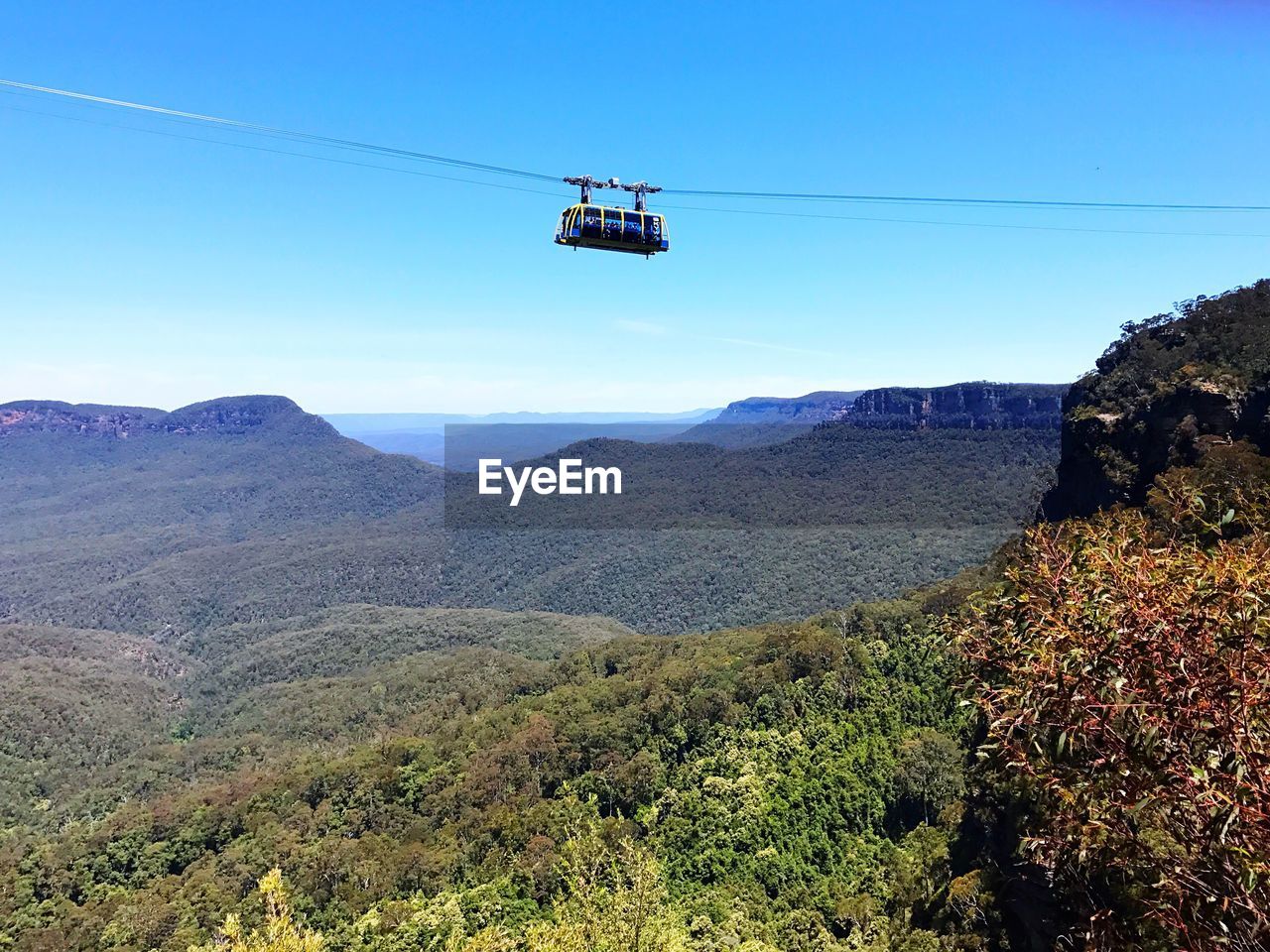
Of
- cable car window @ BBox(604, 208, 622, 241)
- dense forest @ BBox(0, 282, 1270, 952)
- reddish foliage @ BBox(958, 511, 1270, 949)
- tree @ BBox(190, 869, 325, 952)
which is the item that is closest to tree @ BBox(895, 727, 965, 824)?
dense forest @ BBox(0, 282, 1270, 952)

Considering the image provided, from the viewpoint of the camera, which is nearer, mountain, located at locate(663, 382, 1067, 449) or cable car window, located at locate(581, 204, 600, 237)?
cable car window, located at locate(581, 204, 600, 237)

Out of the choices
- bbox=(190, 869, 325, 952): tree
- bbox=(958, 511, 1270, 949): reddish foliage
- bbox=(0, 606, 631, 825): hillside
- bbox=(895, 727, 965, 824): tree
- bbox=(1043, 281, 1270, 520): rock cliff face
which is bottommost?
bbox=(0, 606, 631, 825): hillside

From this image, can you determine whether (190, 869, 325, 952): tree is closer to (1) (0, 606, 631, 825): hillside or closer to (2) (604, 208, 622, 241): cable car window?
(2) (604, 208, 622, 241): cable car window

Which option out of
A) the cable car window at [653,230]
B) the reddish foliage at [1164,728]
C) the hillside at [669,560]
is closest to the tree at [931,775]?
the cable car window at [653,230]

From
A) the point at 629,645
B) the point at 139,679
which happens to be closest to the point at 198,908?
the point at 629,645

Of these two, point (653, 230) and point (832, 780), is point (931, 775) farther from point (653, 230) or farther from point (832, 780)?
point (653, 230)

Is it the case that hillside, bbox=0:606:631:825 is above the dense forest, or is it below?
below

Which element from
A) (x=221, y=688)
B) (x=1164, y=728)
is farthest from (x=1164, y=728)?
(x=221, y=688)
